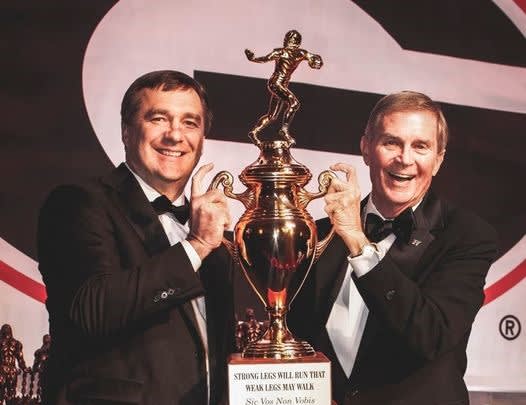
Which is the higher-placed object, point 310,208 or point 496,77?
point 496,77

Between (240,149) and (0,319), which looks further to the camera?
(240,149)

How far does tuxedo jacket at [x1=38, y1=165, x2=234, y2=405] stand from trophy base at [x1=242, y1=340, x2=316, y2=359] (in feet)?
0.66

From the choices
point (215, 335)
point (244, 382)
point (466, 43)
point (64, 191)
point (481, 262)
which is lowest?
point (244, 382)

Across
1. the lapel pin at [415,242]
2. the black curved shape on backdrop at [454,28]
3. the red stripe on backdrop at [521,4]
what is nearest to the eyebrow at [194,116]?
the lapel pin at [415,242]

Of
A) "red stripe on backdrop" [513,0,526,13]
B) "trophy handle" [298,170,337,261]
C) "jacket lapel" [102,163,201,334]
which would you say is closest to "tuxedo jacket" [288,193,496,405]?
"trophy handle" [298,170,337,261]

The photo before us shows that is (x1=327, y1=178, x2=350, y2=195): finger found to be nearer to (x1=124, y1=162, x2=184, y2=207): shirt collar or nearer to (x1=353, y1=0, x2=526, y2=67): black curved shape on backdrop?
(x1=124, y1=162, x2=184, y2=207): shirt collar

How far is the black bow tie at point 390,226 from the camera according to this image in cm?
240

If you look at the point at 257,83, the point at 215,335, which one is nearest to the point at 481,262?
the point at 215,335

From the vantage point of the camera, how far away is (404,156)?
8.08ft

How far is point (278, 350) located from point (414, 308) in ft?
1.32

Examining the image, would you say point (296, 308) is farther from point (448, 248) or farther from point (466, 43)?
point (466, 43)

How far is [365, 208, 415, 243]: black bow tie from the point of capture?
2402 millimetres

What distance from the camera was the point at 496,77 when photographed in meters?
3.86

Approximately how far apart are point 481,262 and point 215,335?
2.43ft
